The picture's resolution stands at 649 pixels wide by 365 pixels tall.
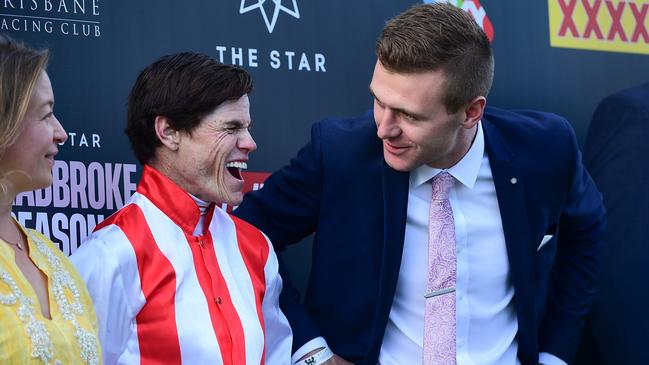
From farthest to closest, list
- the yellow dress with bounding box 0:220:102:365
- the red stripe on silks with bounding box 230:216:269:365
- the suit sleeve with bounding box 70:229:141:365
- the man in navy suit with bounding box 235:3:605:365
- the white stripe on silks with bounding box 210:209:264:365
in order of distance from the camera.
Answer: the man in navy suit with bounding box 235:3:605:365
the red stripe on silks with bounding box 230:216:269:365
the white stripe on silks with bounding box 210:209:264:365
the suit sleeve with bounding box 70:229:141:365
the yellow dress with bounding box 0:220:102:365

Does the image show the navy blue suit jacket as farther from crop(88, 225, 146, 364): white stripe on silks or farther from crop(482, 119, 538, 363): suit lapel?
crop(88, 225, 146, 364): white stripe on silks

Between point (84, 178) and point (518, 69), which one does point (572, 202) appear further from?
point (84, 178)

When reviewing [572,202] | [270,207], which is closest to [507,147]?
[572,202]

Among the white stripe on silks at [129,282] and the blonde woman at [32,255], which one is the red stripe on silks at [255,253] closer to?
the white stripe on silks at [129,282]

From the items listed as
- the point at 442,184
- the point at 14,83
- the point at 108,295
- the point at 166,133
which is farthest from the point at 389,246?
the point at 14,83

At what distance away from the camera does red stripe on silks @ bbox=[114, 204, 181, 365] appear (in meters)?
2.51

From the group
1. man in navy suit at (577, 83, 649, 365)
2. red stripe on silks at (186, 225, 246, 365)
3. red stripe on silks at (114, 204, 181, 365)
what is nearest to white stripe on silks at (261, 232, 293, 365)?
red stripe on silks at (186, 225, 246, 365)

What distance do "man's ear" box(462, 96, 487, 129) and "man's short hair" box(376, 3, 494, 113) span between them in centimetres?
2

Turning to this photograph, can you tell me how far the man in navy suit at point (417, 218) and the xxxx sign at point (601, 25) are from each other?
89 cm

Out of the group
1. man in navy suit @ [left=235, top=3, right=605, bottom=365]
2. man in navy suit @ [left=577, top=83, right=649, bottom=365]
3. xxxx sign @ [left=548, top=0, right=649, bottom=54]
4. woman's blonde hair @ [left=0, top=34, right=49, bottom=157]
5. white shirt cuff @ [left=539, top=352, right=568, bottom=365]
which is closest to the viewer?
woman's blonde hair @ [left=0, top=34, right=49, bottom=157]

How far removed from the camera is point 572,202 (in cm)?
305

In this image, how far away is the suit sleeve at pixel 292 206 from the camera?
2893 millimetres

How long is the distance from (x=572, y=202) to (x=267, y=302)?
849mm

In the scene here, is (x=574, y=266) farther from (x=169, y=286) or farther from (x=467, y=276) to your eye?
(x=169, y=286)
